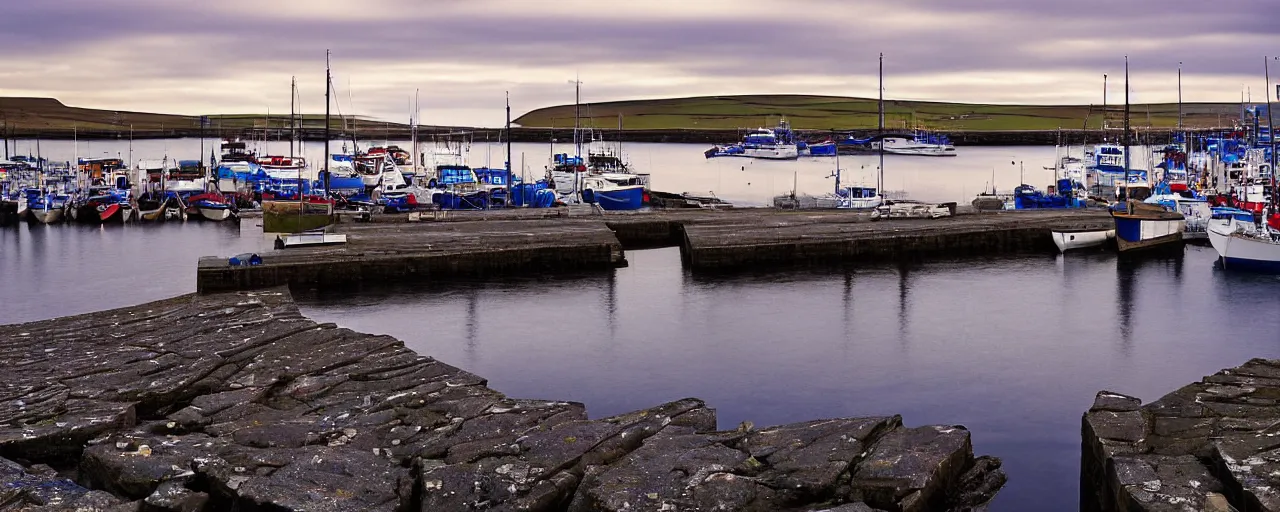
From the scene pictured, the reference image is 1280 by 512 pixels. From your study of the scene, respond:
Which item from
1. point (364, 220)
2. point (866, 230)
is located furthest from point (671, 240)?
point (364, 220)

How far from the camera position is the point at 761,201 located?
89375 mm

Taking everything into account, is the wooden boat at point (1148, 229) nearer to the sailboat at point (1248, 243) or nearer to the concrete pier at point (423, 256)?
the sailboat at point (1248, 243)

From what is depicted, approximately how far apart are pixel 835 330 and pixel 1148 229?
22259 mm

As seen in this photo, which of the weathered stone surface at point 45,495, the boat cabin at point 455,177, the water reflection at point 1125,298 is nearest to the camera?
the weathered stone surface at point 45,495

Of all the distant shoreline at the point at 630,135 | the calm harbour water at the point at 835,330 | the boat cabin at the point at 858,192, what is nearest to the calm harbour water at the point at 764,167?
the distant shoreline at the point at 630,135

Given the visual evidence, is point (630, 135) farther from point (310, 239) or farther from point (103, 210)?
point (310, 239)

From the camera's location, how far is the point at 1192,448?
16250 millimetres

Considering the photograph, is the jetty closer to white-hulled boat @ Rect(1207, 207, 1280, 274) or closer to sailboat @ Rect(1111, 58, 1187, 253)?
sailboat @ Rect(1111, 58, 1187, 253)

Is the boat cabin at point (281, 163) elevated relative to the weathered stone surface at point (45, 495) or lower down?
elevated

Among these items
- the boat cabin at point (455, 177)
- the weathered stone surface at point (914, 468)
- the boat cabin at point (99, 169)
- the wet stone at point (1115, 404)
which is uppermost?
the boat cabin at point (99, 169)

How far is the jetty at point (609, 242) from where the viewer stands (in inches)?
1585

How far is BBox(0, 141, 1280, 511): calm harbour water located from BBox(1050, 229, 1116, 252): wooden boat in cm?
116

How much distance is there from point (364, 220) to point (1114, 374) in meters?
34.6

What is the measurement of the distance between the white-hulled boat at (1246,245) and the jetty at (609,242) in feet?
23.6
